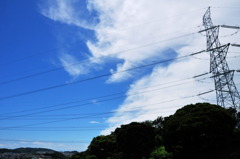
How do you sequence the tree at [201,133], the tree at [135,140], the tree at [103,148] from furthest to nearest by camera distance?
the tree at [103,148] < the tree at [135,140] < the tree at [201,133]

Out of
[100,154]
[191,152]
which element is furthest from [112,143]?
[191,152]

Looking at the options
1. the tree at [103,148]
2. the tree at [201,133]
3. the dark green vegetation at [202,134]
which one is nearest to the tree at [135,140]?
the tree at [103,148]

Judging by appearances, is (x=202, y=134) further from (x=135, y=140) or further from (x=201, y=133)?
(x=135, y=140)

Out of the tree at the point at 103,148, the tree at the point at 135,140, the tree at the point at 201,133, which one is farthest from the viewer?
the tree at the point at 103,148

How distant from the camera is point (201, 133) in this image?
1944cm

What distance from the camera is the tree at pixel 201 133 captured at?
19344 millimetres

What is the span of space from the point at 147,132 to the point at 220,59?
50.1ft

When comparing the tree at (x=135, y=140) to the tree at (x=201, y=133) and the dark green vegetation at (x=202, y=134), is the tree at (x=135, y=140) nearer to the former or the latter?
the dark green vegetation at (x=202, y=134)

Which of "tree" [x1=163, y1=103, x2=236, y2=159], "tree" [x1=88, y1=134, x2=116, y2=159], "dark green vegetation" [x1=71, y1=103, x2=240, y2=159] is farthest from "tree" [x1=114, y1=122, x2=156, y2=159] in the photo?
"tree" [x1=163, y1=103, x2=236, y2=159]

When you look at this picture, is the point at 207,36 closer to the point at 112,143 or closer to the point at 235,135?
the point at 235,135

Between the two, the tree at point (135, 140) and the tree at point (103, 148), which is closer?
the tree at point (135, 140)

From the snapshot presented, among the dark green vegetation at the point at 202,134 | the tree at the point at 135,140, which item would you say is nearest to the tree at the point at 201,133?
the dark green vegetation at the point at 202,134

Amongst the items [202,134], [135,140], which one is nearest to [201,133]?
[202,134]

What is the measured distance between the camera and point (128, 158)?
108ft
